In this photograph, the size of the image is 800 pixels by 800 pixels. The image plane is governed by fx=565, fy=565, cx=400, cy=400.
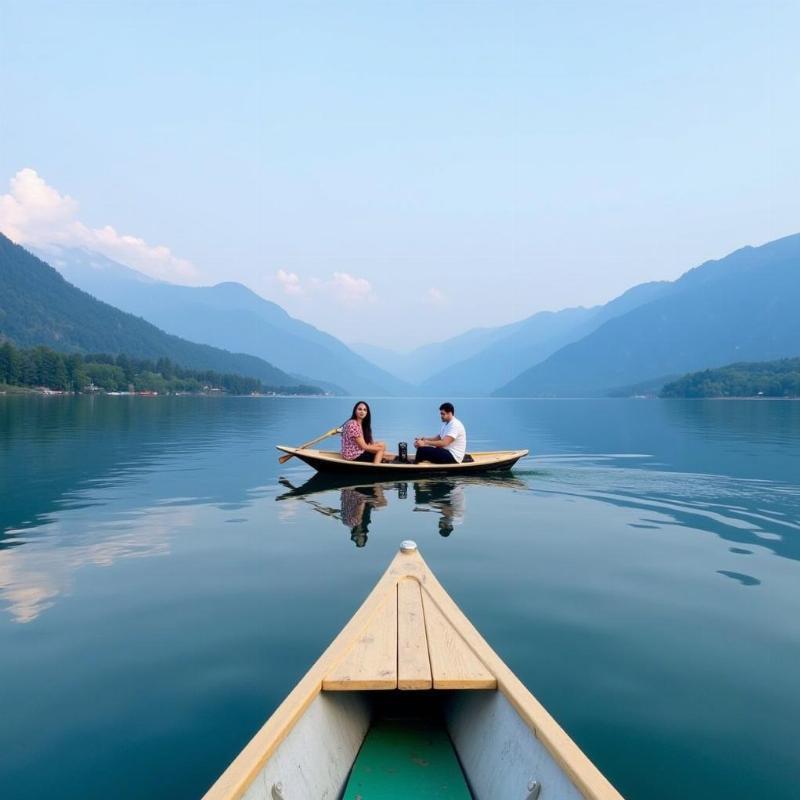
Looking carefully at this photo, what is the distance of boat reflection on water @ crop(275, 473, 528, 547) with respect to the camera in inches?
514

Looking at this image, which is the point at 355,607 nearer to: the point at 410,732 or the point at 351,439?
the point at 410,732

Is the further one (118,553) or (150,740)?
(118,553)

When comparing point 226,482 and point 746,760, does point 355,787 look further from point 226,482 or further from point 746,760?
point 226,482

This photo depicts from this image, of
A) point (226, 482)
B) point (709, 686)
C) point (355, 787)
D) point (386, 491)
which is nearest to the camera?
point (355, 787)

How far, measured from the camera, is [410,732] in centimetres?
448

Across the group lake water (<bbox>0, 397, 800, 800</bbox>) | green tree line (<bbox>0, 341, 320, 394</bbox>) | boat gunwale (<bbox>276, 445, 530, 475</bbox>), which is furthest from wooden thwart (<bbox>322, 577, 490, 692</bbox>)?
green tree line (<bbox>0, 341, 320, 394</bbox>)

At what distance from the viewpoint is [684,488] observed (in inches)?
674

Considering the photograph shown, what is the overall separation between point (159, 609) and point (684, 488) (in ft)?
A: 49.9

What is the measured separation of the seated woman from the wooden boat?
32cm

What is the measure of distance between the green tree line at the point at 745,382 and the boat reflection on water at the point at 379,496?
5495 inches

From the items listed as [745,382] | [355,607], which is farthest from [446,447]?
[745,382]

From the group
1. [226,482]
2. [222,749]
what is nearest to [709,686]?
[222,749]

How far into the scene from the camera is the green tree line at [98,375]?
12112 cm

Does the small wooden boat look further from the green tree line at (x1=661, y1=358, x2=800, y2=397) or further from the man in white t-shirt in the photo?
the green tree line at (x1=661, y1=358, x2=800, y2=397)
